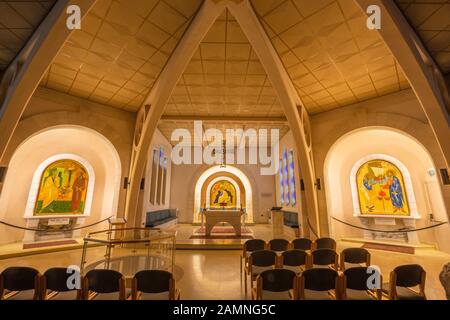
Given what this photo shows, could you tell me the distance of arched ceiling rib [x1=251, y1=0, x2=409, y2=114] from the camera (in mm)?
4344

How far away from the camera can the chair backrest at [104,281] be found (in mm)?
2473

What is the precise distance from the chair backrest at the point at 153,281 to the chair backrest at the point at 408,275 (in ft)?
10.3

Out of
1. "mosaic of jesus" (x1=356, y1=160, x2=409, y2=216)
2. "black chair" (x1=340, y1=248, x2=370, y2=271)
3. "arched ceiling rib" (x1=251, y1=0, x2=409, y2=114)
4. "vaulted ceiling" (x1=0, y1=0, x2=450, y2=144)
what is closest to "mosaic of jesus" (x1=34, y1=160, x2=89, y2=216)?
"vaulted ceiling" (x1=0, y1=0, x2=450, y2=144)

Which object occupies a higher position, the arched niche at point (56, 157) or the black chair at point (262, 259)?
the arched niche at point (56, 157)

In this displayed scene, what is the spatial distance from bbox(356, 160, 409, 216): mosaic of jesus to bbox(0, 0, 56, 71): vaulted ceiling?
12292 millimetres

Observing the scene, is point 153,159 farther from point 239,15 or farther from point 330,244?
point 330,244

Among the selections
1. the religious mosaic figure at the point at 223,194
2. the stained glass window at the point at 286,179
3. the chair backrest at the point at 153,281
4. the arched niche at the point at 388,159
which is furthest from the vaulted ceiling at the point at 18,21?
the religious mosaic figure at the point at 223,194

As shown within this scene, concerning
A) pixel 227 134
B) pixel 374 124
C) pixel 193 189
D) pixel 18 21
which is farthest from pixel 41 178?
pixel 374 124

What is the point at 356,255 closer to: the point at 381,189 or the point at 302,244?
the point at 302,244

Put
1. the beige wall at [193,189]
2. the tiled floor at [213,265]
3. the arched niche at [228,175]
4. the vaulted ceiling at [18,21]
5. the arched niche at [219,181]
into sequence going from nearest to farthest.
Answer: the tiled floor at [213,265] < the vaulted ceiling at [18,21] < the beige wall at [193,189] < the arched niche at [228,175] < the arched niche at [219,181]

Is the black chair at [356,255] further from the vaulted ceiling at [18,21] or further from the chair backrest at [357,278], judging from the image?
the vaulted ceiling at [18,21]

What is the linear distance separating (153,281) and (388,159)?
10.6 metres

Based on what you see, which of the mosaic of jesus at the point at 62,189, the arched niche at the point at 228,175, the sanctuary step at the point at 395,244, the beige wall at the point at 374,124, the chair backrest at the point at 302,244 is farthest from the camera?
the arched niche at the point at 228,175

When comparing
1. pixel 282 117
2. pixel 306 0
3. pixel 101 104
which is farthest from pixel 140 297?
pixel 282 117
